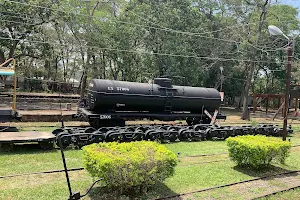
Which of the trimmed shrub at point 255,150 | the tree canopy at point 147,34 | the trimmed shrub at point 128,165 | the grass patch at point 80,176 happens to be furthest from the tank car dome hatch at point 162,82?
the tree canopy at point 147,34

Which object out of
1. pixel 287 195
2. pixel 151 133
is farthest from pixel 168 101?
pixel 287 195

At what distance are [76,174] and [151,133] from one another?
537 centimetres

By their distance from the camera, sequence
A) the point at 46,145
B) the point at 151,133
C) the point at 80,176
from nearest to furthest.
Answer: the point at 80,176 < the point at 46,145 < the point at 151,133

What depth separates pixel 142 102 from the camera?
1584 cm

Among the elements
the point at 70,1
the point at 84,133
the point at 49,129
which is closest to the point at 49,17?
the point at 70,1

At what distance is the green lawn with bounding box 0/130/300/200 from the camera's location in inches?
272

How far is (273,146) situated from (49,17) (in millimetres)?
26725

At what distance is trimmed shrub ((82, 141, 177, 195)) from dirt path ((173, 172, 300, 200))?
89cm

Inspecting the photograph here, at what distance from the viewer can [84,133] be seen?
11594 mm

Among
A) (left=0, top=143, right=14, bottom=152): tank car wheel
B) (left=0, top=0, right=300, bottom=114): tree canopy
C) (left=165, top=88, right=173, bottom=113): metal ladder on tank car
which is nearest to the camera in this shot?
(left=0, top=143, right=14, bottom=152): tank car wheel

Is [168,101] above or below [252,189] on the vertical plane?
above

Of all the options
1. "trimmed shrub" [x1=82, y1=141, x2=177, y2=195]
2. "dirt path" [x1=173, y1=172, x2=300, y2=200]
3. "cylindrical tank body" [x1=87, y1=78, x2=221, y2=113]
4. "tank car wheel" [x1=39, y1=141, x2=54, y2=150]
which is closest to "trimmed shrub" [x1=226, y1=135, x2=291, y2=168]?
"dirt path" [x1=173, y1=172, x2=300, y2=200]

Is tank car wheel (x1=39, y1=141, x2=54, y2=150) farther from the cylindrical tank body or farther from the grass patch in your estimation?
the cylindrical tank body

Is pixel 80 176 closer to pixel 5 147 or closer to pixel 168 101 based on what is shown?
pixel 5 147
